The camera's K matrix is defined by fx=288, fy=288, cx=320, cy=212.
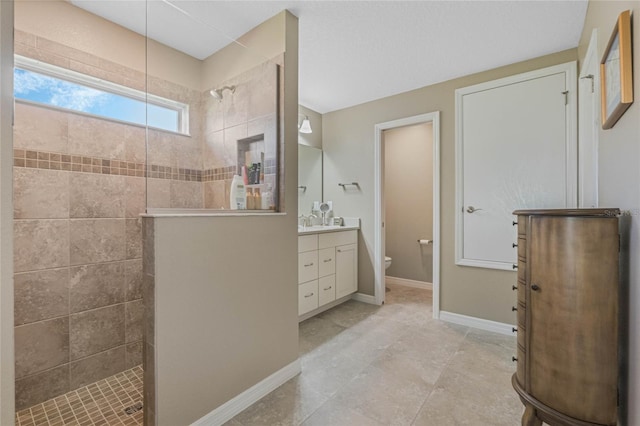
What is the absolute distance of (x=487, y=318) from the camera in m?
2.62

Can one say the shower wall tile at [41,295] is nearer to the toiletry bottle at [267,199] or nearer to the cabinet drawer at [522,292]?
the toiletry bottle at [267,199]

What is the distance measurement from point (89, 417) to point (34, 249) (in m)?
0.97

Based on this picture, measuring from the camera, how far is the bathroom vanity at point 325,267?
2.72 meters

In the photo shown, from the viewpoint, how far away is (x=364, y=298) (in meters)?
3.44

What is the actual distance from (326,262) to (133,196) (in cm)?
180

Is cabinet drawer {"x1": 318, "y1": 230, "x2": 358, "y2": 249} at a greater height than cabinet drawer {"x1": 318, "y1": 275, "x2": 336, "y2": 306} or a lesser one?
greater

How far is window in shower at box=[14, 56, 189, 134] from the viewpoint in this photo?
1.61 meters

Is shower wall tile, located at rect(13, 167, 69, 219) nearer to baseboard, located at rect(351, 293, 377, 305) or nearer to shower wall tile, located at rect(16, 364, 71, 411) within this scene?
shower wall tile, located at rect(16, 364, 71, 411)

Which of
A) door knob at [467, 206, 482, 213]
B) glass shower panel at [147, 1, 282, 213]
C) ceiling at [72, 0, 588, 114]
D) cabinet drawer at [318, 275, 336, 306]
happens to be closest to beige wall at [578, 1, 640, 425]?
ceiling at [72, 0, 588, 114]

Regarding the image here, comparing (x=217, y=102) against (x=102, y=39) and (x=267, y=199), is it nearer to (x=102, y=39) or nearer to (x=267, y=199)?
(x=267, y=199)

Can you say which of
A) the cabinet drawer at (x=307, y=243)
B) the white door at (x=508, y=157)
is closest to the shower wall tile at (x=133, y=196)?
the cabinet drawer at (x=307, y=243)

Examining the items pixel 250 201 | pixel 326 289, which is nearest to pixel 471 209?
pixel 326 289

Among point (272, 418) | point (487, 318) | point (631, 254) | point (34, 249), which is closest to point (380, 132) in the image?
point (487, 318)

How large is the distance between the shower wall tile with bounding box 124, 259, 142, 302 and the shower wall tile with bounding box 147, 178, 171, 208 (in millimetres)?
811
